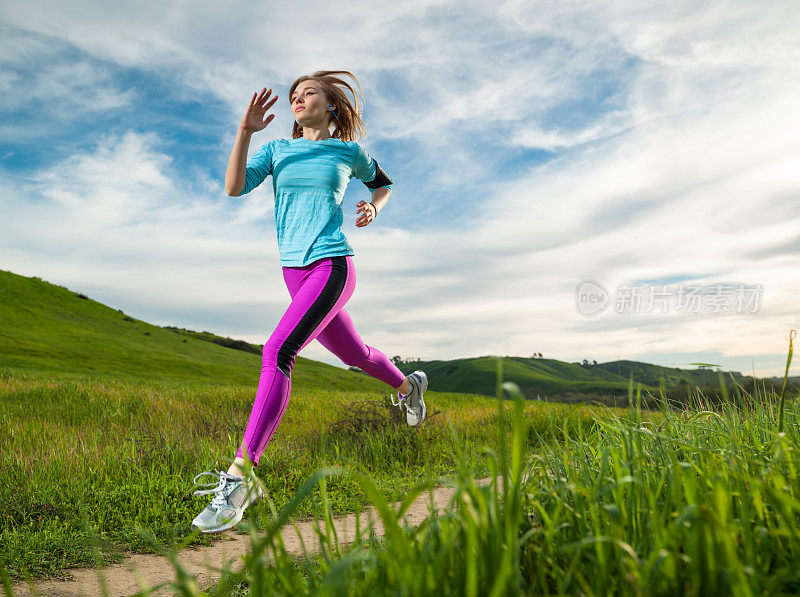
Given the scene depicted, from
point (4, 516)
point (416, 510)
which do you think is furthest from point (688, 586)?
point (4, 516)

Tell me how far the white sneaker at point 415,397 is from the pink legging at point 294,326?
152 centimetres

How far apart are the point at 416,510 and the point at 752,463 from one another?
3.26m

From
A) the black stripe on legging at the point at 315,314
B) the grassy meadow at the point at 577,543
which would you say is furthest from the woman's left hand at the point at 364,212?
the grassy meadow at the point at 577,543

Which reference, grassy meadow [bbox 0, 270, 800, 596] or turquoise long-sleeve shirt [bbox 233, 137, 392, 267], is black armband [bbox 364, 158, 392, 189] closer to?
turquoise long-sleeve shirt [bbox 233, 137, 392, 267]

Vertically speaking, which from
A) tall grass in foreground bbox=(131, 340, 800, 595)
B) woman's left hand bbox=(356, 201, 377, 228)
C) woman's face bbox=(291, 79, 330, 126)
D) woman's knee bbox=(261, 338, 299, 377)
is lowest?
tall grass in foreground bbox=(131, 340, 800, 595)

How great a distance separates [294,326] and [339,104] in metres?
2.50

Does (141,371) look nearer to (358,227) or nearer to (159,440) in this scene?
(159,440)

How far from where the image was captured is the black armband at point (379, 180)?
6.27 metres

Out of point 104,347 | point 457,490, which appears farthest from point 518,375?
point 457,490

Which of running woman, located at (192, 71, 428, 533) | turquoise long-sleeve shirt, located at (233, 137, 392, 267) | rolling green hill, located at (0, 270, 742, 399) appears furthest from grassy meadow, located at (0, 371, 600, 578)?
rolling green hill, located at (0, 270, 742, 399)

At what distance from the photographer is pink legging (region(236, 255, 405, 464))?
4.51m

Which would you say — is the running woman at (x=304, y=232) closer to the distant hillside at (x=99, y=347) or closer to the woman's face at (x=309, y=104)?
the woman's face at (x=309, y=104)

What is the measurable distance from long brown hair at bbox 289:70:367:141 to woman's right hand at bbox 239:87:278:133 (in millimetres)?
689

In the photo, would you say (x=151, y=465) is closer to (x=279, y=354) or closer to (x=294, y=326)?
(x=279, y=354)
